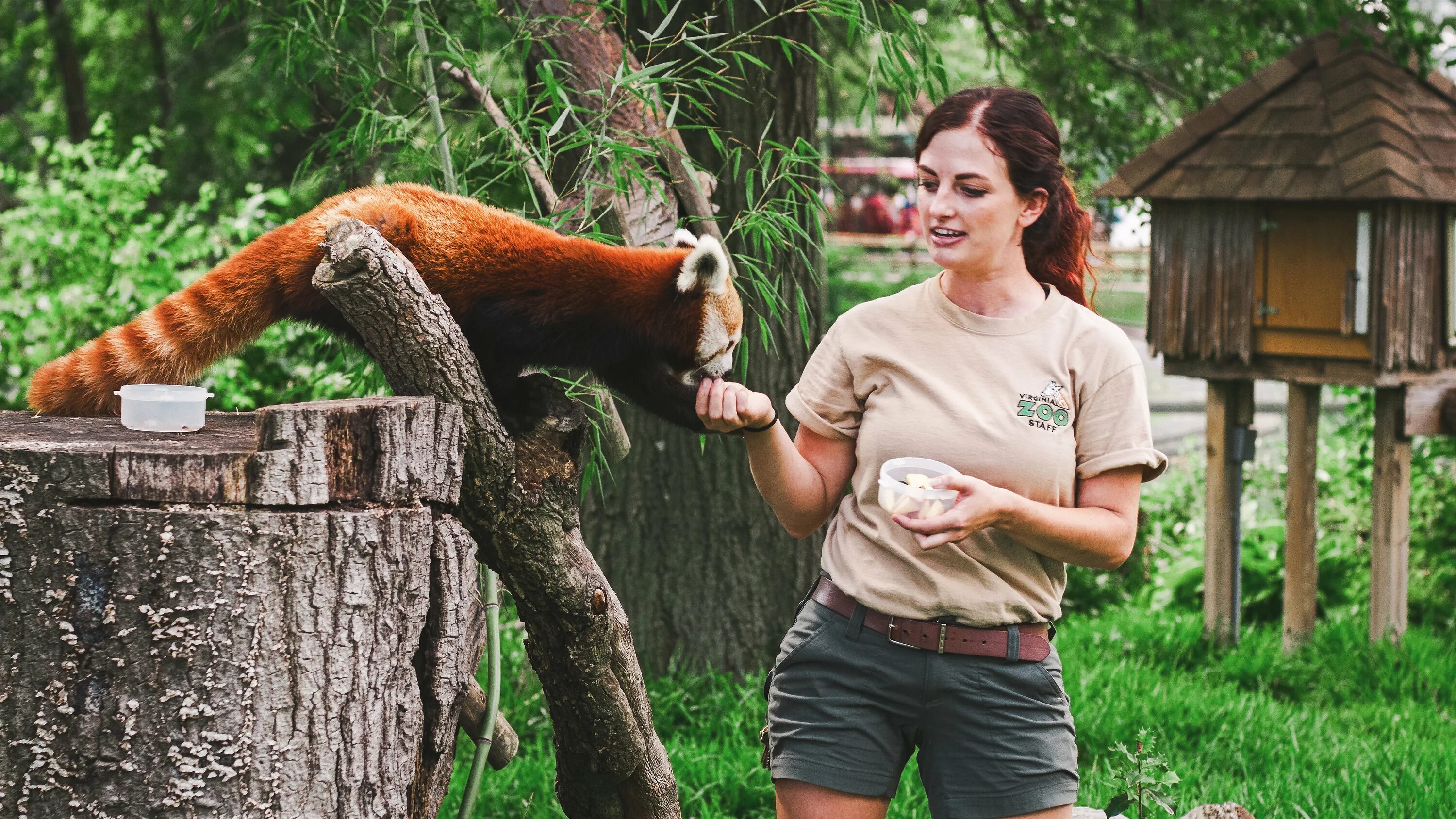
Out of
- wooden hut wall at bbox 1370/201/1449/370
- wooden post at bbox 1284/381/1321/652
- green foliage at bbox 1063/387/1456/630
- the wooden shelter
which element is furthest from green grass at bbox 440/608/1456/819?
wooden hut wall at bbox 1370/201/1449/370

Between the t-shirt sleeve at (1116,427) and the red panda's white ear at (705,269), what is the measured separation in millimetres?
751

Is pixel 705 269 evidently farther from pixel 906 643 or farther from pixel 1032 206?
pixel 906 643

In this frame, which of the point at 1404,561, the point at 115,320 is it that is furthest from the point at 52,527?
the point at 1404,561

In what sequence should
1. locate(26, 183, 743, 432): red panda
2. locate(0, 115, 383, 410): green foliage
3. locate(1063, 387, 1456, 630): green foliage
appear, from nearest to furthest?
locate(26, 183, 743, 432): red panda
locate(0, 115, 383, 410): green foliage
locate(1063, 387, 1456, 630): green foliage

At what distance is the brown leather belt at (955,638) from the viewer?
1883mm

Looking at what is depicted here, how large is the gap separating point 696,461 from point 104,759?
8.45 feet

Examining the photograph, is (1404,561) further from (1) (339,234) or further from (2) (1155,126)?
(1) (339,234)

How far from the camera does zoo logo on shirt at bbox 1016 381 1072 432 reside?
6.24 ft

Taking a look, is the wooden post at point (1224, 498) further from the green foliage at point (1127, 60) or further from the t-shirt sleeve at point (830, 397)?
the t-shirt sleeve at point (830, 397)

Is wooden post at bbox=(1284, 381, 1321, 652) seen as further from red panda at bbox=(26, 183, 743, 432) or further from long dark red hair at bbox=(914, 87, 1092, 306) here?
red panda at bbox=(26, 183, 743, 432)

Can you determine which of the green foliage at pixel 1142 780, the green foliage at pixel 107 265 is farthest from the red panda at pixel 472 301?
the green foliage at pixel 107 265

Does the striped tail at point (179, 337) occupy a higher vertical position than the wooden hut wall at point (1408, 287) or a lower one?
lower

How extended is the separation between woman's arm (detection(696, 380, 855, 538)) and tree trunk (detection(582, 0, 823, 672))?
6.19ft

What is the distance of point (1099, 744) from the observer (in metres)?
3.67
